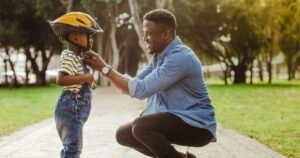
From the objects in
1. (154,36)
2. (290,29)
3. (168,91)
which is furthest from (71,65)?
(290,29)

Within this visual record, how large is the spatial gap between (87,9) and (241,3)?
14.1 m

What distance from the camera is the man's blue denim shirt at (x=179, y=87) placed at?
499cm

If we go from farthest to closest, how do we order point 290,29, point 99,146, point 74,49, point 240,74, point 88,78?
point 290,29 → point 240,74 → point 99,146 → point 74,49 → point 88,78

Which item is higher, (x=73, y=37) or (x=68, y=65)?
(x=73, y=37)

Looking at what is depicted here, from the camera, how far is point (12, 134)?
32.3 feet

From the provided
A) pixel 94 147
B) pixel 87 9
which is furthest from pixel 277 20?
pixel 94 147

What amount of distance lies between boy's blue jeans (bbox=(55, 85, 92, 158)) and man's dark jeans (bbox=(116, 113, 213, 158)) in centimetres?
49

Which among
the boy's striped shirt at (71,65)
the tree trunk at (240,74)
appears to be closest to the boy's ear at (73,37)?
the boy's striped shirt at (71,65)

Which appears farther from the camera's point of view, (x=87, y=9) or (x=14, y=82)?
(x=14, y=82)

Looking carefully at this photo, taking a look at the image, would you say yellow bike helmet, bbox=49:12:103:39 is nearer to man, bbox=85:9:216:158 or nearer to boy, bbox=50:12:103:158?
boy, bbox=50:12:103:158

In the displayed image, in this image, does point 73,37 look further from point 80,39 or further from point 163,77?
point 163,77

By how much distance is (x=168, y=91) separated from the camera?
5.16m

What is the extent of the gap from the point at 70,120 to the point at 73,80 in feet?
1.22

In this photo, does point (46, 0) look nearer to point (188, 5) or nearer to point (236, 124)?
point (188, 5)
